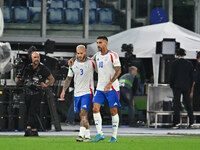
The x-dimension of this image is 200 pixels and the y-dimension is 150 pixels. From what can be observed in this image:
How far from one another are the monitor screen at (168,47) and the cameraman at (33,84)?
6.75 m

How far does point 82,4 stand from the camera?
33.1 meters

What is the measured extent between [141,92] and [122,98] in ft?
11.0

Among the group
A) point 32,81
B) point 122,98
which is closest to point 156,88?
point 122,98

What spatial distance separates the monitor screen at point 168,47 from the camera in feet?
74.7

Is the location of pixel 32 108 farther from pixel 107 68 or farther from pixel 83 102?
pixel 107 68

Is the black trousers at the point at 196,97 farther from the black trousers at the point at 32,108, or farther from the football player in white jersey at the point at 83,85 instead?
the football player in white jersey at the point at 83,85

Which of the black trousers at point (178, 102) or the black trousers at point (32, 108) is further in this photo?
the black trousers at point (178, 102)

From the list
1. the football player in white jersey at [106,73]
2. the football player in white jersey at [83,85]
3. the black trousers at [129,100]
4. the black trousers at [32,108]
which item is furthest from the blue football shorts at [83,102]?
the black trousers at [129,100]

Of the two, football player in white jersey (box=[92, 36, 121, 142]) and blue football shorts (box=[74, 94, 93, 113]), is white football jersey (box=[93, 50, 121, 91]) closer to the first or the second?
football player in white jersey (box=[92, 36, 121, 142])

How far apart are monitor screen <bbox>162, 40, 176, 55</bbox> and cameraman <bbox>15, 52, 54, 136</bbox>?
22.1ft

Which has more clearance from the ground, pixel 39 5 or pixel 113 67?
pixel 39 5

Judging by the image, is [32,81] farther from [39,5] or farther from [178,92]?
[39,5]

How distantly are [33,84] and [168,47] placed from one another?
7290mm

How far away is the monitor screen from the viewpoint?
22766 millimetres
